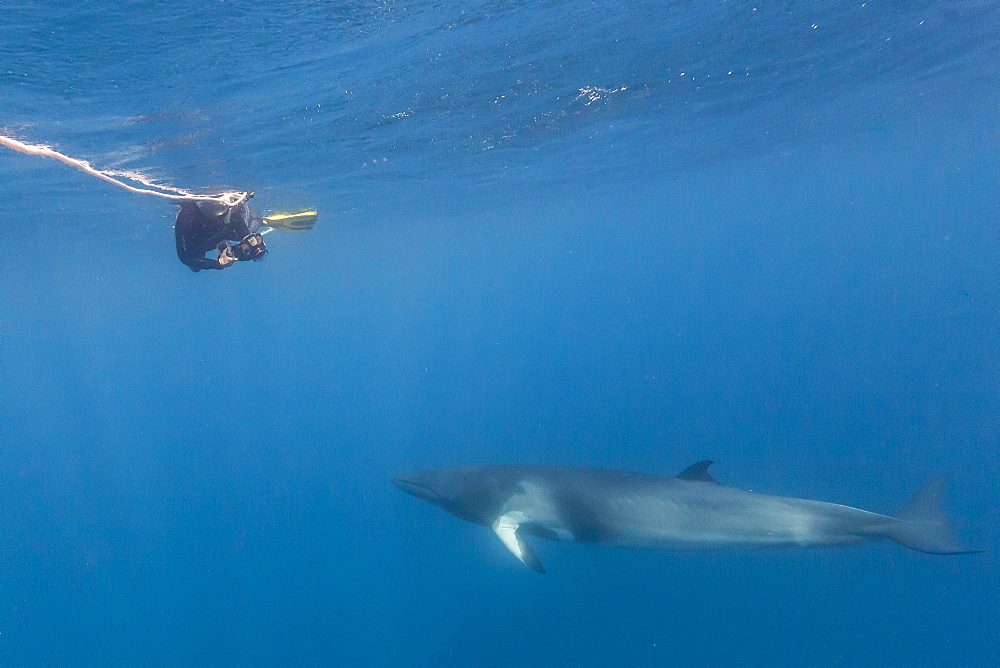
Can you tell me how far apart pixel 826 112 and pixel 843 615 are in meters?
20.3

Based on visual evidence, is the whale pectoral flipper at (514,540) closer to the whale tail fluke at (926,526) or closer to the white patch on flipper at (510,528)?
the white patch on flipper at (510,528)

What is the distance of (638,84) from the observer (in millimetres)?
14969

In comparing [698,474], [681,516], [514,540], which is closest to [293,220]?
[514,540]

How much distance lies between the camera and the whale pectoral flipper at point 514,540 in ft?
27.2

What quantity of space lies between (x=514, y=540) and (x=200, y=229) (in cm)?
636

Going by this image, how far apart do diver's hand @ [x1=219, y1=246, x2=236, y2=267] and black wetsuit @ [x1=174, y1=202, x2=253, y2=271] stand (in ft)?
1.27

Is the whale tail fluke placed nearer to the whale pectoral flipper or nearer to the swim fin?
the whale pectoral flipper

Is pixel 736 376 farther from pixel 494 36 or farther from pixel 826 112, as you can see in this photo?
pixel 494 36

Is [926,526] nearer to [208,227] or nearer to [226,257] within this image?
[226,257]

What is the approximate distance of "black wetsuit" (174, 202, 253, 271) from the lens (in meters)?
6.52

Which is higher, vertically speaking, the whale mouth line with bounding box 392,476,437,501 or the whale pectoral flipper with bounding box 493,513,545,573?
the whale mouth line with bounding box 392,476,437,501

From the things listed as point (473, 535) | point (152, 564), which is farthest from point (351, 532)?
point (152, 564)

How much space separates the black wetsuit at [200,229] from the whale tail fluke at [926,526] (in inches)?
378

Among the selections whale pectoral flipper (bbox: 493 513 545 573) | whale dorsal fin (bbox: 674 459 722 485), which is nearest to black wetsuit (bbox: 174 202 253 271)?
whale pectoral flipper (bbox: 493 513 545 573)
